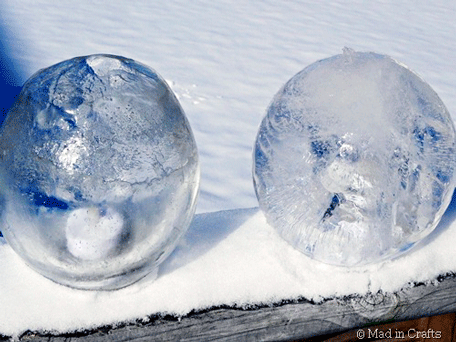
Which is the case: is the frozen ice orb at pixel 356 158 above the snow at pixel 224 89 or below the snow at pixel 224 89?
above

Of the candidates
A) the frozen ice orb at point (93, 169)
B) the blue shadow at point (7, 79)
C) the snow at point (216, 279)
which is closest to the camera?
the frozen ice orb at point (93, 169)

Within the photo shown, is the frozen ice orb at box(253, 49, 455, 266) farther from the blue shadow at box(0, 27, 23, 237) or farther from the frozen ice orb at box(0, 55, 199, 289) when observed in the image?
the blue shadow at box(0, 27, 23, 237)

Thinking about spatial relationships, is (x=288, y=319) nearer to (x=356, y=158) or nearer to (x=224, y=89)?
(x=356, y=158)

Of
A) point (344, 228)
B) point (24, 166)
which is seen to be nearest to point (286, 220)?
point (344, 228)

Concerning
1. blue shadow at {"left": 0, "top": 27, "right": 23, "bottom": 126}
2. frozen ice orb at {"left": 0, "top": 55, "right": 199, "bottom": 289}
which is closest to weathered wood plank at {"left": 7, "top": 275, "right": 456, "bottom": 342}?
frozen ice orb at {"left": 0, "top": 55, "right": 199, "bottom": 289}

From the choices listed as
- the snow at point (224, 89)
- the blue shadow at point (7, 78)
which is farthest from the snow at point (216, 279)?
the blue shadow at point (7, 78)

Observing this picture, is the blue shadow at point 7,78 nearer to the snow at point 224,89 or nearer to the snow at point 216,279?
the snow at point 224,89
